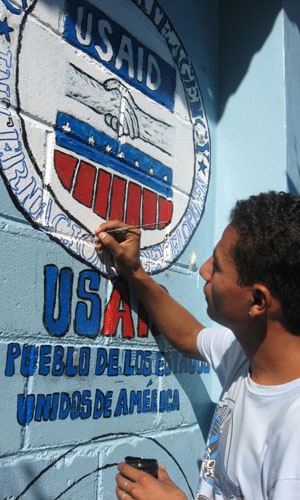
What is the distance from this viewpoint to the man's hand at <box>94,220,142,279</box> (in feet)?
Result: 6.61

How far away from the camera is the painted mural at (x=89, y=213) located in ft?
5.70

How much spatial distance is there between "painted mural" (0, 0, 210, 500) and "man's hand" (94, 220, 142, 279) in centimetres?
5

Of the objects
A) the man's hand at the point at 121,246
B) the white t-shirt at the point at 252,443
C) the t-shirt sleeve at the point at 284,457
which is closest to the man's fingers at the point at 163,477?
the white t-shirt at the point at 252,443

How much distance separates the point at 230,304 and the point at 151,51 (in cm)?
137

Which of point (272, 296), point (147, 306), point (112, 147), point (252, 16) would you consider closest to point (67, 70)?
point (112, 147)

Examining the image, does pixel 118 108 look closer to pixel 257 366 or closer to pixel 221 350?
pixel 221 350

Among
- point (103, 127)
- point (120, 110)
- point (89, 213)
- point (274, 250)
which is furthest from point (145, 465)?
point (120, 110)

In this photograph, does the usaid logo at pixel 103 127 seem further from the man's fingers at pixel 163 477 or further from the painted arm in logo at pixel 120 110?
the man's fingers at pixel 163 477

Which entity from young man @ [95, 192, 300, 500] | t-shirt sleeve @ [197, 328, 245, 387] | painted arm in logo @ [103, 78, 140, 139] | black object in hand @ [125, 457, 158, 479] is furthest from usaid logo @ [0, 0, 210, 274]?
black object in hand @ [125, 457, 158, 479]

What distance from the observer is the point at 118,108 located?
2.22 m

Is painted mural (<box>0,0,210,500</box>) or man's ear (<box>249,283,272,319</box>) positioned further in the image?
painted mural (<box>0,0,210,500</box>)

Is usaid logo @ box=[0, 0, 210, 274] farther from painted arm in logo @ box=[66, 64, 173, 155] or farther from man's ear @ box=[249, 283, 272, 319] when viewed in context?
man's ear @ box=[249, 283, 272, 319]

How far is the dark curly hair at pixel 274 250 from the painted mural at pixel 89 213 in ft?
2.12

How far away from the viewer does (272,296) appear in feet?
5.28
